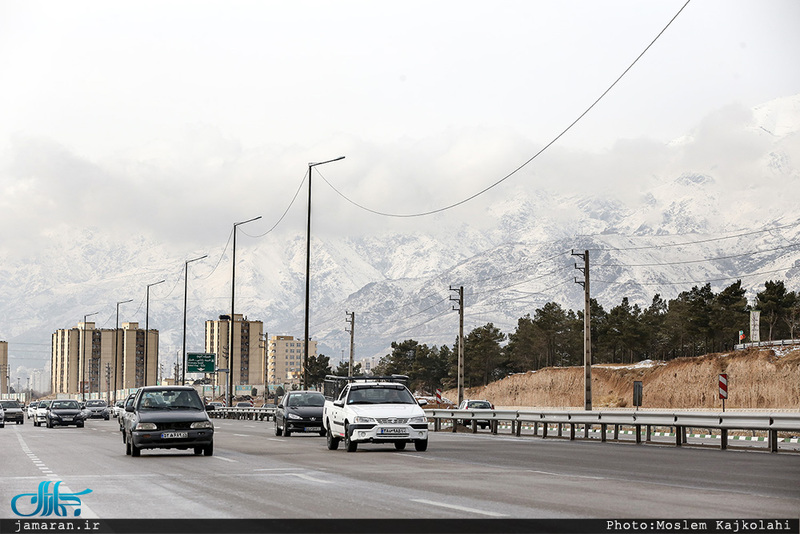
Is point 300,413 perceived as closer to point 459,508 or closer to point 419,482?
point 419,482

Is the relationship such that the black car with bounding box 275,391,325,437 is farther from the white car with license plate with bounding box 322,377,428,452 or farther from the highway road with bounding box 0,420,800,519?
the highway road with bounding box 0,420,800,519

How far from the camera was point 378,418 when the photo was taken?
2898 centimetres

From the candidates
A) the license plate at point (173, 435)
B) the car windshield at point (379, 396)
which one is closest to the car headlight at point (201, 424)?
the license plate at point (173, 435)

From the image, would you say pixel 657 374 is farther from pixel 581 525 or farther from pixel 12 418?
pixel 581 525

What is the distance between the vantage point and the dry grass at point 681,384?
96062 mm

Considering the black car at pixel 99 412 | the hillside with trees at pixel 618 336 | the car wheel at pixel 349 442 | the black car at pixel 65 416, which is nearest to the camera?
the car wheel at pixel 349 442

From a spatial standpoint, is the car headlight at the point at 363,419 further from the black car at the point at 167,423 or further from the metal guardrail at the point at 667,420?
the metal guardrail at the point at 667,420

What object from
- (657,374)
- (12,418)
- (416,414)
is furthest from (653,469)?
(657,374)

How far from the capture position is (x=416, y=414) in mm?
29453

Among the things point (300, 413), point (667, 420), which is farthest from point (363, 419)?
point (300, 413)

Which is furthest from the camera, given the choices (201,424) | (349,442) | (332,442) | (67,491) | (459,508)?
(332,442)

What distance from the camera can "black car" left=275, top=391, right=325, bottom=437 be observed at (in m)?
41.1

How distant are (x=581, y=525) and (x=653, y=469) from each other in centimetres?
1028

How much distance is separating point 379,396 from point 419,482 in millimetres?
12419
